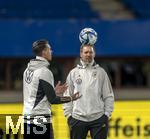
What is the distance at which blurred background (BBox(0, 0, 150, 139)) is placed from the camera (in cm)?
1758

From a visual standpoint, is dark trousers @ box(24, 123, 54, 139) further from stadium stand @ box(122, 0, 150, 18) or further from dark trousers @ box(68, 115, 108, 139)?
stadium stand @ box(122, 0, 150, 18)

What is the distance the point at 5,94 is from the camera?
1755cm

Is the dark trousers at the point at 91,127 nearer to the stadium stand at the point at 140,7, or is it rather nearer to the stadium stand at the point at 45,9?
the stadium stand at the point at 45,9

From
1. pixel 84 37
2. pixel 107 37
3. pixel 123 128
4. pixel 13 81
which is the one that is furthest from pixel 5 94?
pixel 84 37

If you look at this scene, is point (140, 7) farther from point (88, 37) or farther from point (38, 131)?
point (38, 131)

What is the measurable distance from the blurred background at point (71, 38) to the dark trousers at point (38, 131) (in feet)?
34.9

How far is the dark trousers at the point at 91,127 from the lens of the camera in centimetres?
698

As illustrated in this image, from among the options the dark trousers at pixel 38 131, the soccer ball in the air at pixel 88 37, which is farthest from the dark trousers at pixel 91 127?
the soccer ball in the air at pixel 88 37

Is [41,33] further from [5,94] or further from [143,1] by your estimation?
[143,1]

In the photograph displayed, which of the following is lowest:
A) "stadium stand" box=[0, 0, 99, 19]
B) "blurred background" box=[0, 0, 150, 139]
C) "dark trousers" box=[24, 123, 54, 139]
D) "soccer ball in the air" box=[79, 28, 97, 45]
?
"dark trousers" box=[24, 123, 54, 139]

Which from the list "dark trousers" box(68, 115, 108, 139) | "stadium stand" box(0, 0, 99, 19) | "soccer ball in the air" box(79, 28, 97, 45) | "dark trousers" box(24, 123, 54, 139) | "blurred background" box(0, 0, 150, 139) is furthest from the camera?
"stadium stand" box(0, 0, 99, 19)

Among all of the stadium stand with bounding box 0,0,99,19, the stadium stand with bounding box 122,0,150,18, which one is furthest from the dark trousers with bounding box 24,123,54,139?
the stadium stand with bounding box 122,0,150,18

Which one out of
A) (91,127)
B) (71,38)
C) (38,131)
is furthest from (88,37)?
(71,38)

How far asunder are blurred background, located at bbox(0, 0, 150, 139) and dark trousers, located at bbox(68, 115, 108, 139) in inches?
396
